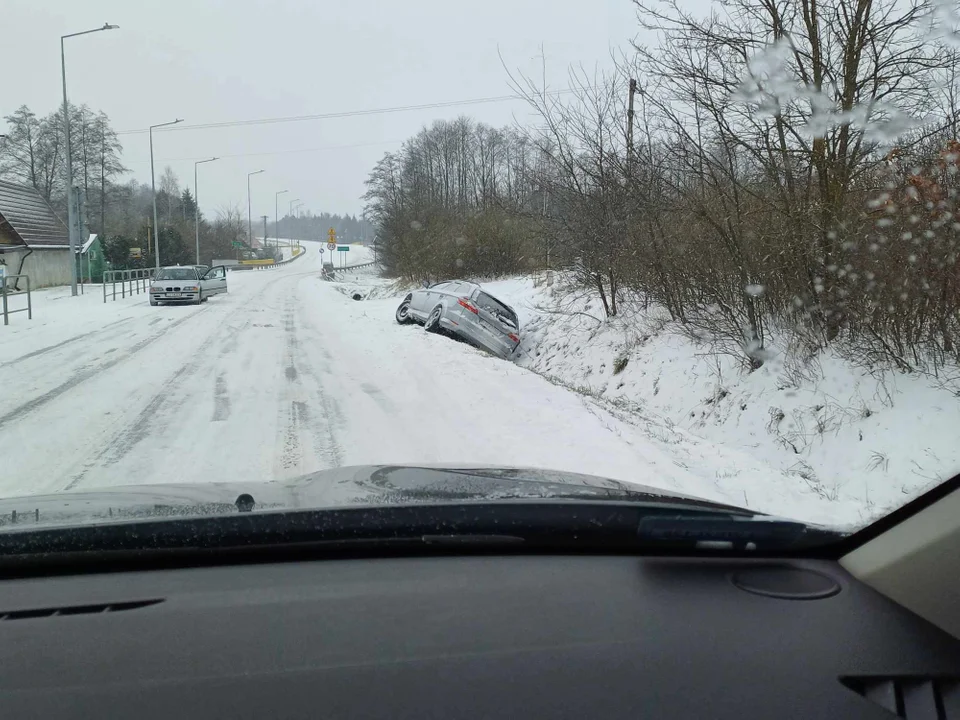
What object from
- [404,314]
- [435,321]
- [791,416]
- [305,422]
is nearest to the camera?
[305,422]

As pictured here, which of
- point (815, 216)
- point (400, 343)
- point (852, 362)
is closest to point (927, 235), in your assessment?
point (852, 362)

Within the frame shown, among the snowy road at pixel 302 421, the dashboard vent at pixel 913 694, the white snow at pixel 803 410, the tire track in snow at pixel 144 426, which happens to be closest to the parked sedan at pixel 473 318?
the snowy road at pixel 302 421

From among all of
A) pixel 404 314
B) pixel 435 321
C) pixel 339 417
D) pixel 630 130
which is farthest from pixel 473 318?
pixel 339 417

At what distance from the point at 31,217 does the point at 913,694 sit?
46788 mm

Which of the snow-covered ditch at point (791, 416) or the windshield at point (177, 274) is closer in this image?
the snow-covered ditch at point (791, 416)

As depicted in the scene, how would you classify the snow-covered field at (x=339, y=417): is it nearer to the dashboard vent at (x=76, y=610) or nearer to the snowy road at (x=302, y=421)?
the snowy road at (x=302, y=421)

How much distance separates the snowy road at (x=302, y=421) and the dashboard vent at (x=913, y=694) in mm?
3804

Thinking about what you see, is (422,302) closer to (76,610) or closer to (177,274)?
(177,274)

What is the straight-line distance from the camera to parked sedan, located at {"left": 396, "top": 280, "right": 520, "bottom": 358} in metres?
17.5

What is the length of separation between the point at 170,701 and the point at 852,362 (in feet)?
29.0

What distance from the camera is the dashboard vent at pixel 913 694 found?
2.04m

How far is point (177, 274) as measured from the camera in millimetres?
29562

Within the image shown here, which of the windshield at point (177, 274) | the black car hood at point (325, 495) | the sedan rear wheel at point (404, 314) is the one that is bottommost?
the sedan rear wheel at point (404, 314)

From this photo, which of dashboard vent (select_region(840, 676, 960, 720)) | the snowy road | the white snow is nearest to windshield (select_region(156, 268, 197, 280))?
the snowy road
